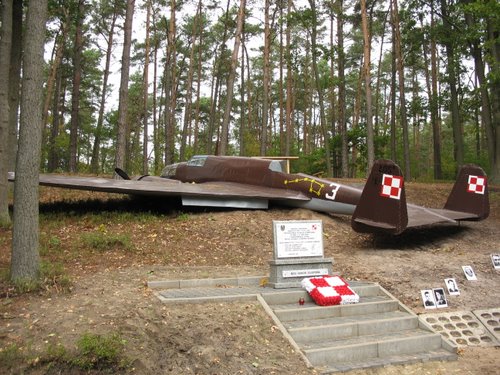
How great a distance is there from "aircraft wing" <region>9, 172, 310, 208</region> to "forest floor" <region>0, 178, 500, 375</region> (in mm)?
372

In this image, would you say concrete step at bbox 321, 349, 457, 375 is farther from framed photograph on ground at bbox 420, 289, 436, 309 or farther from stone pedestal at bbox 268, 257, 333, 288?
stone pedestal at bbox 268, 257, 333, 288

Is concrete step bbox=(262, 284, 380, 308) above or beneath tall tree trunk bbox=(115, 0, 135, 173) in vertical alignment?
beneath

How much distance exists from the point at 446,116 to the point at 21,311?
52377 mm

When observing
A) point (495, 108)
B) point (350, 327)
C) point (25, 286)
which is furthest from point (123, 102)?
point (495, 108)

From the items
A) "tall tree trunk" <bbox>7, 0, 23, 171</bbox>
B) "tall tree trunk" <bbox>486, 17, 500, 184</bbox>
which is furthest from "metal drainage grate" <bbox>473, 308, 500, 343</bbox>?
"tall tree trunk" <bbox>486, 17, 500, 184</bbox>

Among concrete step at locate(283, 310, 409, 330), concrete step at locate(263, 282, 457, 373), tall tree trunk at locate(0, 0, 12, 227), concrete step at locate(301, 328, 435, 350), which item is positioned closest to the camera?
concrete step at locate(263, 282, 457, 373)

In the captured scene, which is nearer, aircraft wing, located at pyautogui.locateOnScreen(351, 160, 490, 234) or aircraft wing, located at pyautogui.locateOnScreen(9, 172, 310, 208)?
aircraft wing, located at pyautogui.locateOnScreen(351, 160, 490, 234)

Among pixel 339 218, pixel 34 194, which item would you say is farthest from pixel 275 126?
pixel 34 194

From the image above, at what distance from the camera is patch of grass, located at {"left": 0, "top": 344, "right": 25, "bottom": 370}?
167 inches

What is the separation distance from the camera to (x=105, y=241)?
892cm

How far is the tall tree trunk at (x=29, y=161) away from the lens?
19.0 ft

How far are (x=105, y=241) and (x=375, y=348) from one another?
5.79m

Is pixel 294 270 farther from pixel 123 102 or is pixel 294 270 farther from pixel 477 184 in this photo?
pixel 123 102

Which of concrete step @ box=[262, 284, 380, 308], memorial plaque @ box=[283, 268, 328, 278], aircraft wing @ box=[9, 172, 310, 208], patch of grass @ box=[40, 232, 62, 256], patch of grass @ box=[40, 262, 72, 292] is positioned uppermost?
aircraft wing @ box=[9, 172, 310, 208]
